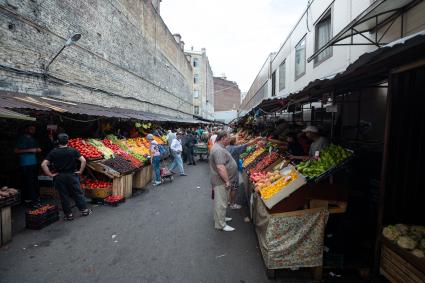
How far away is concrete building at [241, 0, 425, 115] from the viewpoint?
5137 mm

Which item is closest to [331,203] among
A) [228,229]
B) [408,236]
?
[408,236]

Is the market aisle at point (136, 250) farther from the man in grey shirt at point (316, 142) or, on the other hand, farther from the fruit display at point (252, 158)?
the man in grey shirt at point (316, 142)

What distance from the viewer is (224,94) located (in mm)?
81438

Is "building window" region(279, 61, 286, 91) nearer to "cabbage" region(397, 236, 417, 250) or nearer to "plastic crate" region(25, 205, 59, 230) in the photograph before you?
Result: "cabbage" region(397, 236, 417, 250)

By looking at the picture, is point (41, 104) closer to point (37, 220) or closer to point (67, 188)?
point (67, 188)

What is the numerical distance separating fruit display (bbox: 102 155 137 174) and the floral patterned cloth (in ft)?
17.4

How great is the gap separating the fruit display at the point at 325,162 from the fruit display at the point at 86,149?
615 centimetres

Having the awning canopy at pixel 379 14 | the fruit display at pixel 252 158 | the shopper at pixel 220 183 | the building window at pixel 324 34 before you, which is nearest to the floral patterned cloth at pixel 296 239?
the shopper at pixel 220 183

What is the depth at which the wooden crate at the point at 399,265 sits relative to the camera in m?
2.95

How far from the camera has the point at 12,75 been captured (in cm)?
833

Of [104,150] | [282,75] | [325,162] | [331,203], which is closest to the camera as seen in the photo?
[331,203]

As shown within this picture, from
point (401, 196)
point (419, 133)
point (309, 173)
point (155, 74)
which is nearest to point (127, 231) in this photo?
point (309, 173)

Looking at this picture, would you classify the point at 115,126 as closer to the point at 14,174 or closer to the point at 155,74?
the point at 14,174

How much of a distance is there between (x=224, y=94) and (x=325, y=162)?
78.5 m
